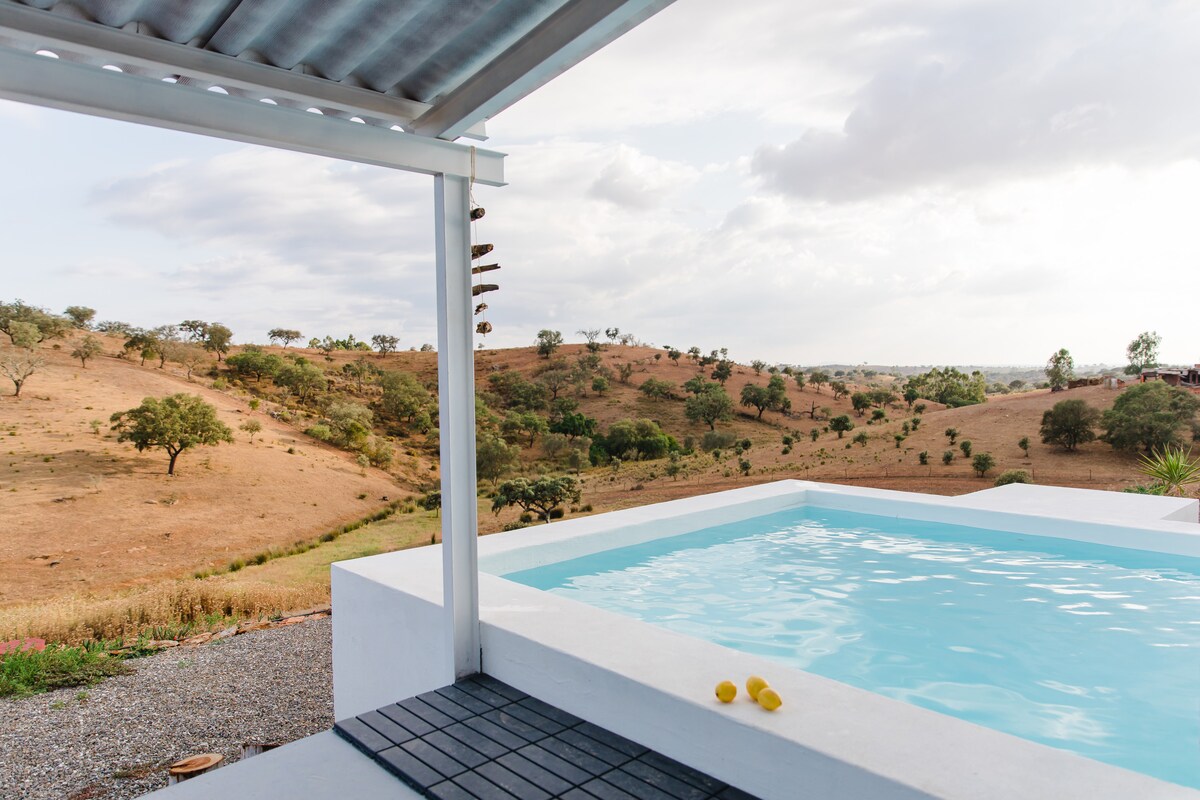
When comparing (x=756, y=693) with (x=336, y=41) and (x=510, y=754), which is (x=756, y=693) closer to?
(x=510, y=754)

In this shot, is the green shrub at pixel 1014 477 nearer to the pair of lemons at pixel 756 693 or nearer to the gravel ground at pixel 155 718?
the gravel ground at pixel 155 718

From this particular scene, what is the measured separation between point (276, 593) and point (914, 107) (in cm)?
1253

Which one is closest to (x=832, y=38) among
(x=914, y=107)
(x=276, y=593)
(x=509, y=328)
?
(x=914, y=107)

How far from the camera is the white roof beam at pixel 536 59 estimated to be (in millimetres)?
1901

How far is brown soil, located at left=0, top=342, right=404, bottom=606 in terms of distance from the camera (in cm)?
834

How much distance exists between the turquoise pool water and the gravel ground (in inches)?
88.5

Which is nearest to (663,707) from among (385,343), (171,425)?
(171,425)

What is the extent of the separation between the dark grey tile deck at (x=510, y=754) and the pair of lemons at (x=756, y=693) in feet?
0.76

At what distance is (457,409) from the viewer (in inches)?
112

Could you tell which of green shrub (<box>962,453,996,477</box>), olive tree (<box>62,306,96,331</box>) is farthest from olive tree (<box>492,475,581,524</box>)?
green shrub (<box>962,453,996,477</box>)

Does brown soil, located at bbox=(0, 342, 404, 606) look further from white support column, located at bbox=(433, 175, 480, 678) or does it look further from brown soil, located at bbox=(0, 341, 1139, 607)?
white support column, located at bbox=(433, 175, 480, 678)

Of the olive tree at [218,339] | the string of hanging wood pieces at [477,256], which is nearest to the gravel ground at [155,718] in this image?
the string of hanging wood pieces at [477,256]

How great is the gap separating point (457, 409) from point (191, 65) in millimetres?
1396

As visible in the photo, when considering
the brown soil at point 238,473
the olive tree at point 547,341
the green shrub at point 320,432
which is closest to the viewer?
the brown soil at point 238,473
